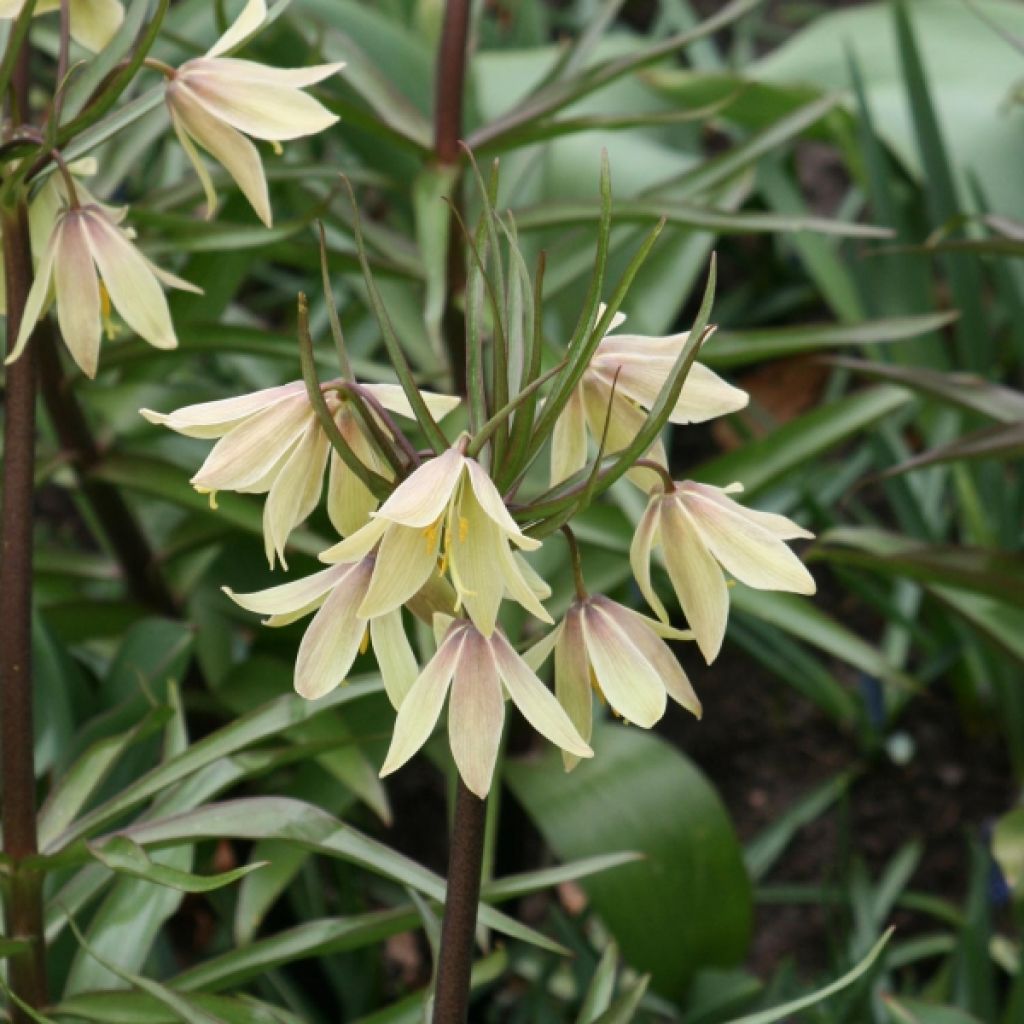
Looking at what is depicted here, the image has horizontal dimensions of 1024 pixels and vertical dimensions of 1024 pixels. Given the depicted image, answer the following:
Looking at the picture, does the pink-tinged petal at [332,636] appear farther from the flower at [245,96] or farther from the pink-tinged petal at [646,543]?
the flower at [245,96]

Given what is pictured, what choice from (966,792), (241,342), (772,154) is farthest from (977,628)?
(772,154)

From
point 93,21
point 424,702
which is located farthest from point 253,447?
point 93,21

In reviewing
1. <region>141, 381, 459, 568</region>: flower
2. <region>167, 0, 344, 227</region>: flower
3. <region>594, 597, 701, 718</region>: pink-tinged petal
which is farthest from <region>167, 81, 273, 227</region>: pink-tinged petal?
<region>594, 597, 701, 718</region>: pink-tinged petal

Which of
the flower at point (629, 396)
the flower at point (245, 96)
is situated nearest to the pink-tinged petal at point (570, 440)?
the flower at point (629, 396)

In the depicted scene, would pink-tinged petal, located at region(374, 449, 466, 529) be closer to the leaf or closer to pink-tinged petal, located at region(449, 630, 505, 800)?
pink-tinged petal, located at region(449, 630, 505, 800)

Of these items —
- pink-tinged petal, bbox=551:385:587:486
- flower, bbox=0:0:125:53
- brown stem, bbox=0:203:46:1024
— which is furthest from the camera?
flower, bbox=0:0:125:53

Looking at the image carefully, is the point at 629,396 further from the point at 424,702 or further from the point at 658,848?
the point at 658,848
